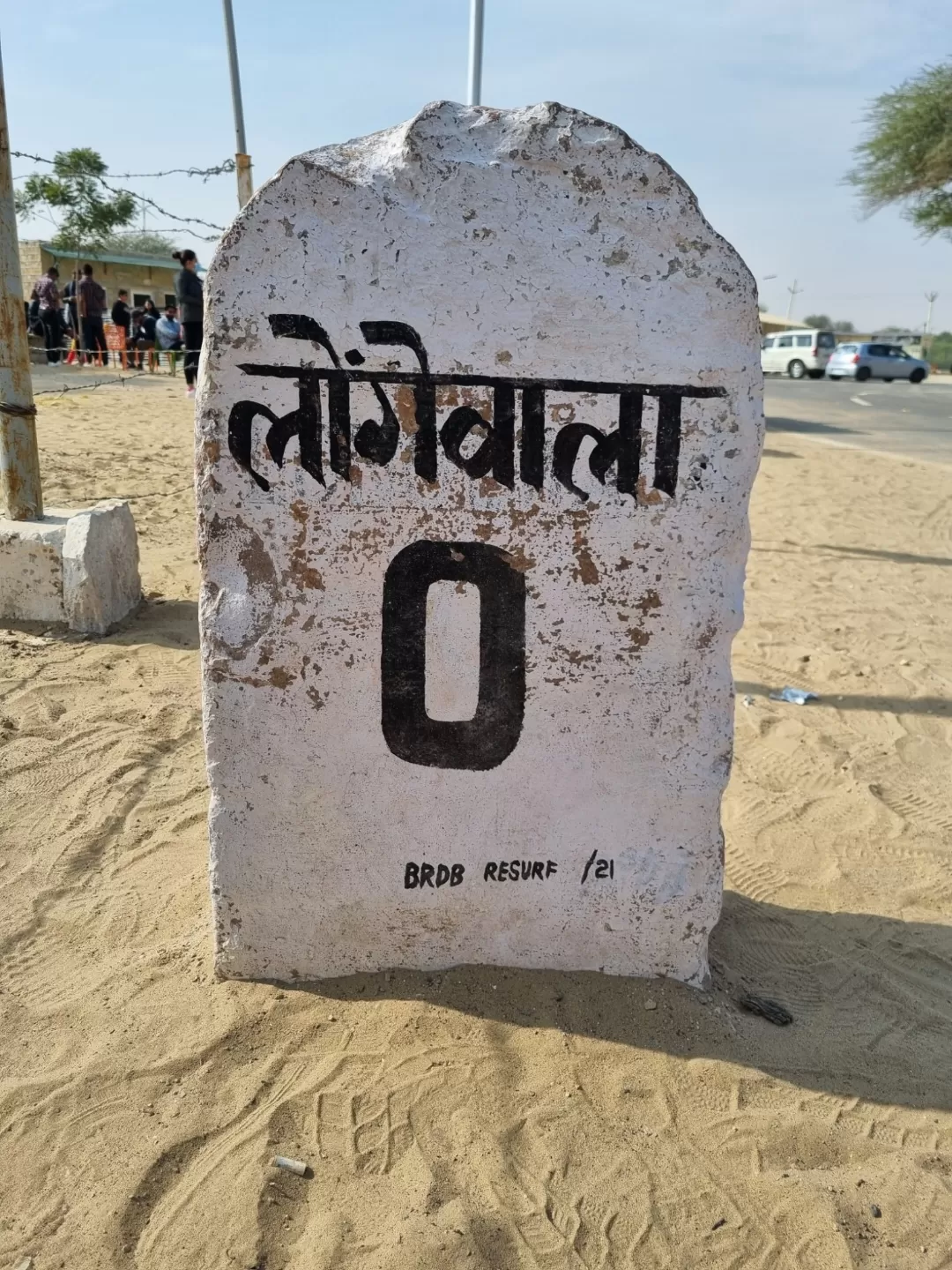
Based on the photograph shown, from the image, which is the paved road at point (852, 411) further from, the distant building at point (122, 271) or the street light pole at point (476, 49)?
the distant building at point (122, 271)

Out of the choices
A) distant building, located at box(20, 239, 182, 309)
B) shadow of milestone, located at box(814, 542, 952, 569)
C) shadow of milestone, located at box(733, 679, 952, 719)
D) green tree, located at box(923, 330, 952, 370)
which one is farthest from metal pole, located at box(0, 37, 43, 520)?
green tree, located at box(923, 330, 952, 370)

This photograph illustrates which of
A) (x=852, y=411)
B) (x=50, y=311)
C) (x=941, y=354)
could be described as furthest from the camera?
(x=941, y=354)

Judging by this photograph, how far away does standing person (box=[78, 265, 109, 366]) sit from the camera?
1597 cm

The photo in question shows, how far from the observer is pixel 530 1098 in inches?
80.7

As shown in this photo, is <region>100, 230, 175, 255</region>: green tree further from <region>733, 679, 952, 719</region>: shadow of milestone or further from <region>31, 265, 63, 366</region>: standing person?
<region>733, 679, 952, 719</region>: shadow of milestone

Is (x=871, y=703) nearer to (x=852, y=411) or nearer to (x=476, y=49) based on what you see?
(x=476, y=49)

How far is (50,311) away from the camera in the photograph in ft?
56.8

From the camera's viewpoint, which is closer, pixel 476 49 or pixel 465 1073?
pixel 465 1073

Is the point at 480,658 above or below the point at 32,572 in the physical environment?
above

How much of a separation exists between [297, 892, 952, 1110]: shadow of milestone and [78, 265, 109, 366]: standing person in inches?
606

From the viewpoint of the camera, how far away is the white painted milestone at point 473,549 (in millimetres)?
2014

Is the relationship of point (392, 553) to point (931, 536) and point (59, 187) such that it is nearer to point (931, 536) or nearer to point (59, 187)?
point (931, 536)

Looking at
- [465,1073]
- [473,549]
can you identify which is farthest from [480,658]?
[465,1073]

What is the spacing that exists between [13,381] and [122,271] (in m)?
31.1
